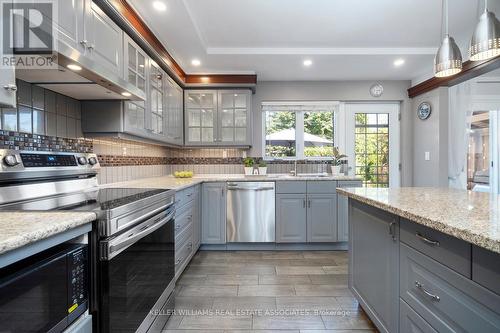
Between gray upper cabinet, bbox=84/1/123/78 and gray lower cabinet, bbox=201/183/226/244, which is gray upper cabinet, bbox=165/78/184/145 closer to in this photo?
gray lower cabinet, bbox=201/183/226/244

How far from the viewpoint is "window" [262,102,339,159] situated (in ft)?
13.6

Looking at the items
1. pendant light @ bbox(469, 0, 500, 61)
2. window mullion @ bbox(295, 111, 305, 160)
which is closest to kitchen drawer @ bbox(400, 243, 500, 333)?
pendant light @ bbox(469, 0, 500, 61)

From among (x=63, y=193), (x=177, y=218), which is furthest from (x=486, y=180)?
(x=63, y=193)

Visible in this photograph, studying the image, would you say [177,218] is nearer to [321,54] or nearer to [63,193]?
[63,193]

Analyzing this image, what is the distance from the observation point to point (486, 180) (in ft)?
12.8

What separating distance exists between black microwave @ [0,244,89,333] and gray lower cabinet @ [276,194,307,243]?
252 cm

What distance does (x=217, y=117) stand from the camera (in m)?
3.73

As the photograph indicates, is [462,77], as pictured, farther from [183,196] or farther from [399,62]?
[183,196]

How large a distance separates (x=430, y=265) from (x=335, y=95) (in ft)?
11.3

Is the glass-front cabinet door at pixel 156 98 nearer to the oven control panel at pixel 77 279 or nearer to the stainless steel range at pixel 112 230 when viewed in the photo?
the stainless steel range at pixel 112 230

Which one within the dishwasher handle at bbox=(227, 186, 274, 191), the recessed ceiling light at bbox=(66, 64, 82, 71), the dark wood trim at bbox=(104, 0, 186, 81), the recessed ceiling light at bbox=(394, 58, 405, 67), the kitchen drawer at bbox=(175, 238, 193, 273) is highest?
the recessed ceiling light at bbox=(394, 58, 405, 67)

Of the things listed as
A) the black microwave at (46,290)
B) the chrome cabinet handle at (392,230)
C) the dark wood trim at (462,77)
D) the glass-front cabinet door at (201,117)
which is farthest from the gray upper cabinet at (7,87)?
the dark wood trim at (462,77)

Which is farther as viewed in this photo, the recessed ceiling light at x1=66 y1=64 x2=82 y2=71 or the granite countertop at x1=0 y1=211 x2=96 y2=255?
the recessed ceiling light at x1=66 y1=64 x2=82 y2=71

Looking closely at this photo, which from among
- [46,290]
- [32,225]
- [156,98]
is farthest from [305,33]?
[46,290]
